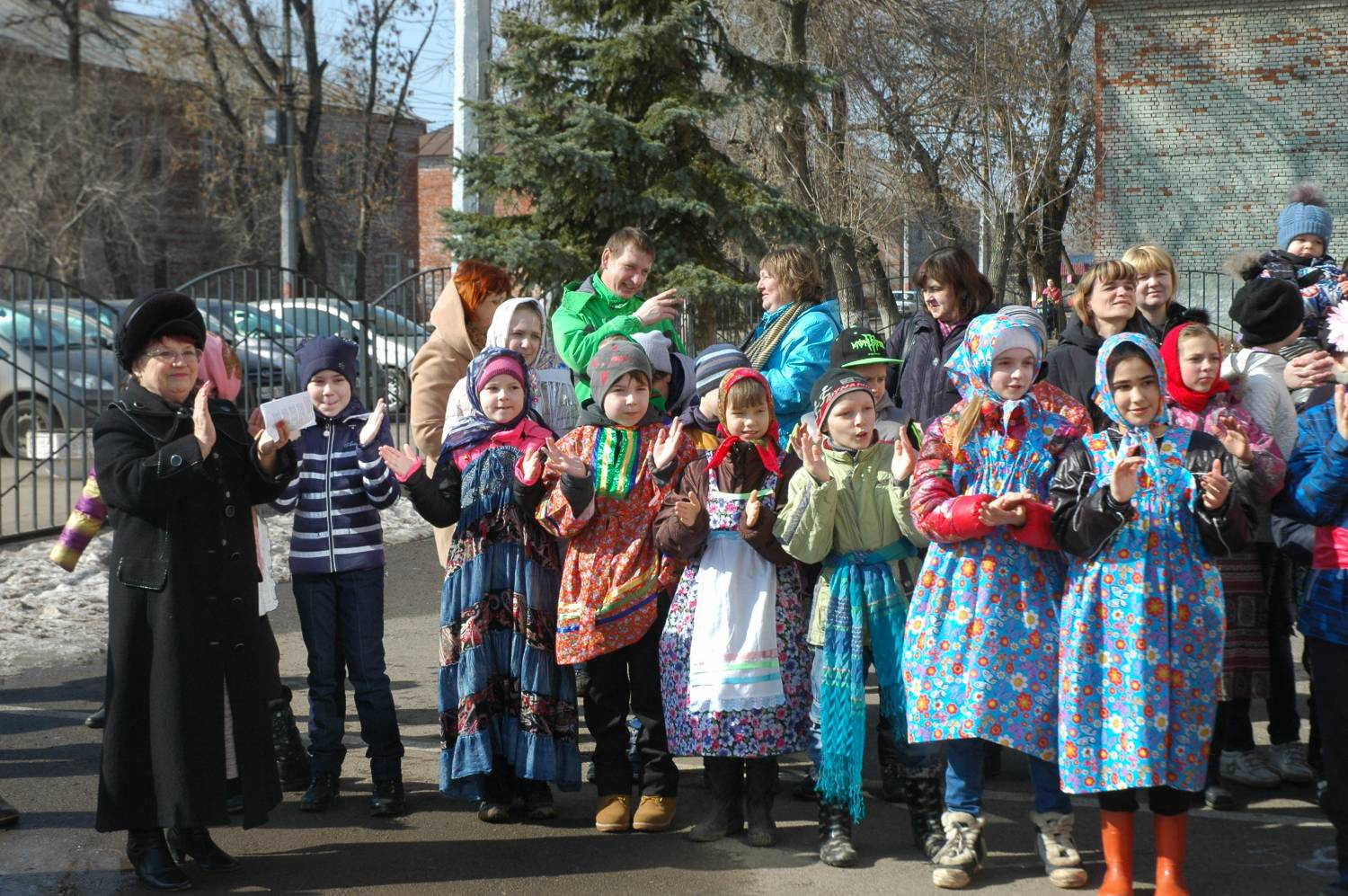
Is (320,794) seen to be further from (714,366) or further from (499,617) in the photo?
(714,366)

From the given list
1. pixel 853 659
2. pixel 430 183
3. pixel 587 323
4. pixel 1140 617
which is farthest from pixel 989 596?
pixel 430 183

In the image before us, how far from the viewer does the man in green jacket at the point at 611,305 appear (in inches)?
232

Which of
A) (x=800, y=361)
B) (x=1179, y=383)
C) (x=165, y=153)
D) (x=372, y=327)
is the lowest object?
(x=1179, y=383)

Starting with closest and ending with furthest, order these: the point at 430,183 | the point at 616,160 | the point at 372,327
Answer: the point at 616,160 → the point at 372,327 → the point at 430,183

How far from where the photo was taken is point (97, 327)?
11359mm

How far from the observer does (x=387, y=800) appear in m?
5.17

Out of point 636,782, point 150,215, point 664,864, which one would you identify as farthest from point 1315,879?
point 150,215

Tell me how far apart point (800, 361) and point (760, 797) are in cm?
184

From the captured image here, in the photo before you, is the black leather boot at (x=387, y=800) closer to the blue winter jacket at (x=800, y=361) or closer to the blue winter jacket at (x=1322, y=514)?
the blue winter jacket at (x=800, y=361)

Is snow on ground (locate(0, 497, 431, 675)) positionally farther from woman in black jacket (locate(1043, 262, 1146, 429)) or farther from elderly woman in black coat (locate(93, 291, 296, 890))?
woman in black jacket (locate(1043, 262, 1146, 429))

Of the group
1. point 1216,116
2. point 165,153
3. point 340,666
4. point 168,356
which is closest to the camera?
point 168,356

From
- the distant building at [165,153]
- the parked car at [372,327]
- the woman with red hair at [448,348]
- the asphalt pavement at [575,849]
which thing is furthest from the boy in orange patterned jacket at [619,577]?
the distant building at [165,153]

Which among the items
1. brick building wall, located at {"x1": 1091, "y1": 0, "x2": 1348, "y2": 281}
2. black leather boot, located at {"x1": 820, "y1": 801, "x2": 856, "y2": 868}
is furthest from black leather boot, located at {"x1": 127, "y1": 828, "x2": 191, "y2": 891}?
brick building wall, located at {"x1": 1091, "y1": 0, "x2": 1348, "y2": 281}

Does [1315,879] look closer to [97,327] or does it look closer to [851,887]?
[851,887]
